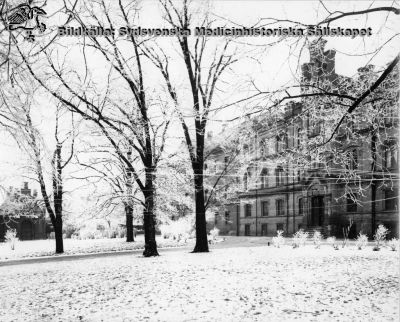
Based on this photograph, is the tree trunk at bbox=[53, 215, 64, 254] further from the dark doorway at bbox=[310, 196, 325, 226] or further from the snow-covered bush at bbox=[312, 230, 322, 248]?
the dark doorway at bbox=[310, 196, 325, 226]

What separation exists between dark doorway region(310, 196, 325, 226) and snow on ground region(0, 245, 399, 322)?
2122cm

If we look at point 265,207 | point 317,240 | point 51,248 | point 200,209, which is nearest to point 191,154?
point 200,209

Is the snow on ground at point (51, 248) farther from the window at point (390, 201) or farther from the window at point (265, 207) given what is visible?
the window at point (390, 201)

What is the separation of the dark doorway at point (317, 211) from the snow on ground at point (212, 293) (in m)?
21.2

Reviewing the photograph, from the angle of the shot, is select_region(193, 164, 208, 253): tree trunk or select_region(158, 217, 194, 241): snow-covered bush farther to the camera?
select_region(158, 217, 194, 241): snow-covered bush

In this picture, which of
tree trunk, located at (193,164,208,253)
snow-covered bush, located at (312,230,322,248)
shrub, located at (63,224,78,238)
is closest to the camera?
tree trunk, located at (193,164,208,253)

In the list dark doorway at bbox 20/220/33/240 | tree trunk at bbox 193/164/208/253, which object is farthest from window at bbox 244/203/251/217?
tree trunk at bbox 193/164/208/253

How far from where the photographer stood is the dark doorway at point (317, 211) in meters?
32.3

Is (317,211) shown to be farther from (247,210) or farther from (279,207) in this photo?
(247,210)

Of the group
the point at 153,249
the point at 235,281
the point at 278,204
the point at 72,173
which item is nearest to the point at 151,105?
the point at 72,173

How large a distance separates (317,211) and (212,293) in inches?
1067

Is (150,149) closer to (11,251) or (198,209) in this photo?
(198,209)

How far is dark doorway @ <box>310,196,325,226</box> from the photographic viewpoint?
32.3 metres

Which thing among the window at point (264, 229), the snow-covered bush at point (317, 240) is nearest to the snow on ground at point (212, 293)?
the snow-covered bush at point (317, 240)
